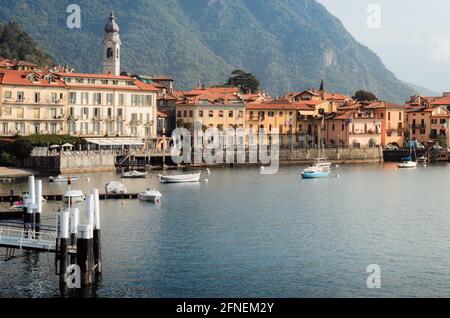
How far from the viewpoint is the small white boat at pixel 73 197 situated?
63.0 m

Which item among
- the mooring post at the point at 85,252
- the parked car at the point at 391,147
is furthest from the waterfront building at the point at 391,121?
the mooring post at the point at 85,252

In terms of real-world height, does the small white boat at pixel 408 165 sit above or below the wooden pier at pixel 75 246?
above

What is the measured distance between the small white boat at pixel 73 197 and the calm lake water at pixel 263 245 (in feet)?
4.05

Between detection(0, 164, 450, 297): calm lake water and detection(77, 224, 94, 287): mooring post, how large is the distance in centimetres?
73

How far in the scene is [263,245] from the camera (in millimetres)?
47531

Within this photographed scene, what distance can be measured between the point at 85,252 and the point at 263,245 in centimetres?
1329

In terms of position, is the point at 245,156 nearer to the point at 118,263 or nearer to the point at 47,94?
the point at 47,94

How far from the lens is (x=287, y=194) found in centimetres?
7519

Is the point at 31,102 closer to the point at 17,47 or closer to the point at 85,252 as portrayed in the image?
the point at 85,252

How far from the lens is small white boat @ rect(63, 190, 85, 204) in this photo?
63.0 metres

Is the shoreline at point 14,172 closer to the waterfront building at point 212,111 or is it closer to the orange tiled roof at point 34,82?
the orange tiled roof at point 34,82

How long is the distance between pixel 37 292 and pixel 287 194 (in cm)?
4068

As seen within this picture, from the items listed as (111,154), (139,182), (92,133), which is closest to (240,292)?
(139,182)

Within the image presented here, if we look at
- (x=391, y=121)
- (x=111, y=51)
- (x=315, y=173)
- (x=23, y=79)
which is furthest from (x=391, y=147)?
(x=23, y=79)
